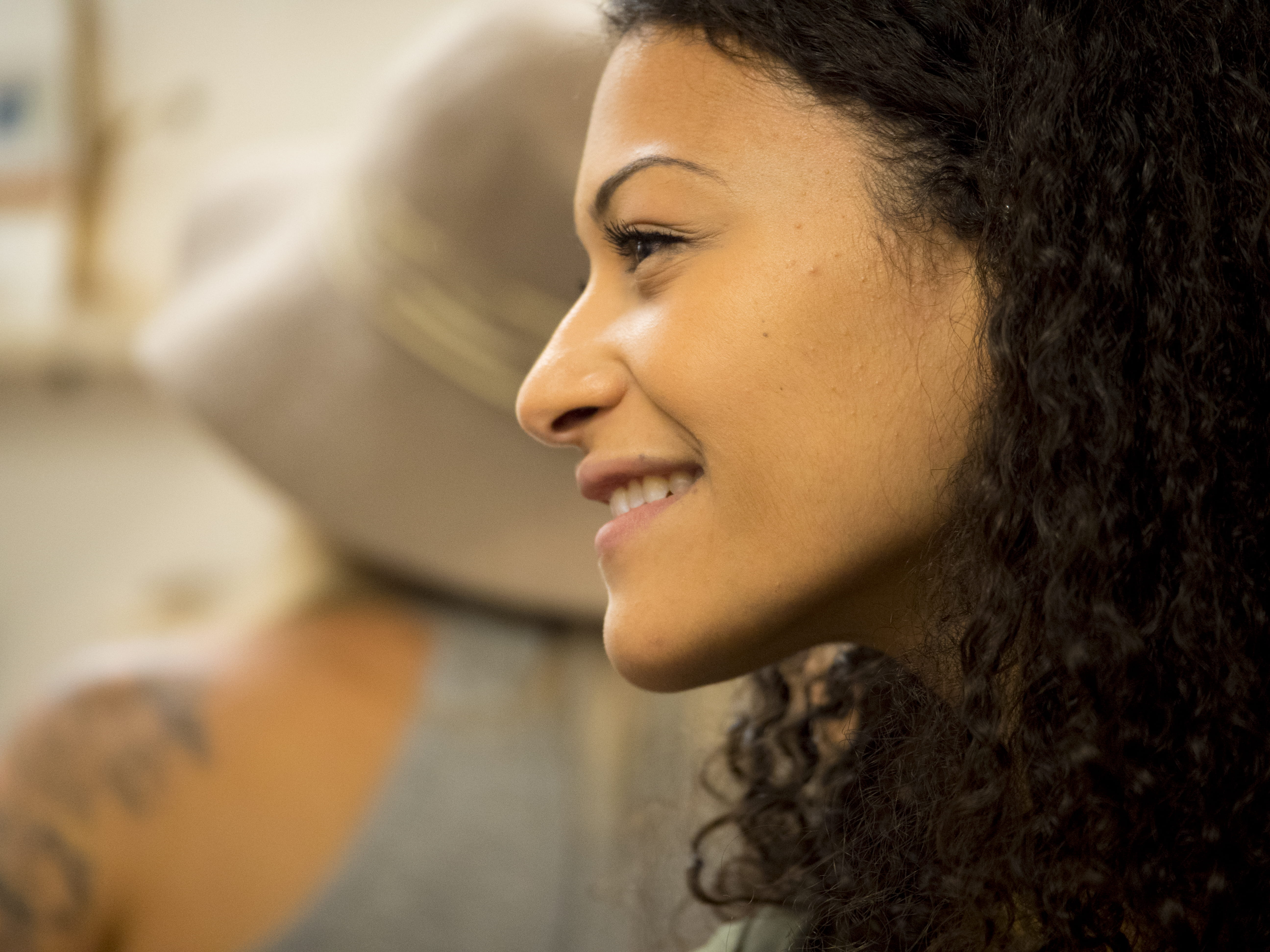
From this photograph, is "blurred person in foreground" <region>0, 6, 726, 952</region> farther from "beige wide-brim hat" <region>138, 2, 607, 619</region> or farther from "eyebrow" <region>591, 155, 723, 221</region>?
"eyebrow" <region>591, 155, 723, 221</region>

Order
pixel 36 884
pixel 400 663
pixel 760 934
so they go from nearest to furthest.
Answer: pixel 760 934, pixel 36 884, pixel 400 663

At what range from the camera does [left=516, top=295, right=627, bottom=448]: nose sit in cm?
49

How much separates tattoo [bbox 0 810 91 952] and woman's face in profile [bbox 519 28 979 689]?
527 mm

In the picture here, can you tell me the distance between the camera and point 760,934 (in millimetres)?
562

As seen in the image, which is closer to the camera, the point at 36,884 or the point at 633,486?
the point at 633,486

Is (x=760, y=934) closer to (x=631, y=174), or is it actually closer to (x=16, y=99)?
(x=631, y=174)

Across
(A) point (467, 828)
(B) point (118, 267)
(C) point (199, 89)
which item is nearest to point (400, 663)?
(A) point (467, 828)

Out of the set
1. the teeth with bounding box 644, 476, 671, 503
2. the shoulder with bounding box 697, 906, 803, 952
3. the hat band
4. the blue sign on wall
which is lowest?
the blue sign on wall

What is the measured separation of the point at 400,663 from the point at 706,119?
56cm

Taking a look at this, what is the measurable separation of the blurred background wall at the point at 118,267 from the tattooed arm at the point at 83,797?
1.45 ft

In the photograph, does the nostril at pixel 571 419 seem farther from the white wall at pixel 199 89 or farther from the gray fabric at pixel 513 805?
the white wall at pixel 199 89

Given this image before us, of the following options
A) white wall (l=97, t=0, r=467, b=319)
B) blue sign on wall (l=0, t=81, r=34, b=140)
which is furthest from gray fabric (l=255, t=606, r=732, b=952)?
blue sign on wall (l=0, t=81, r=34, b=140)

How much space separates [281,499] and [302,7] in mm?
696

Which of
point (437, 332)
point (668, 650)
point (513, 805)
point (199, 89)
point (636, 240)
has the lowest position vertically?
point (513, 805)
